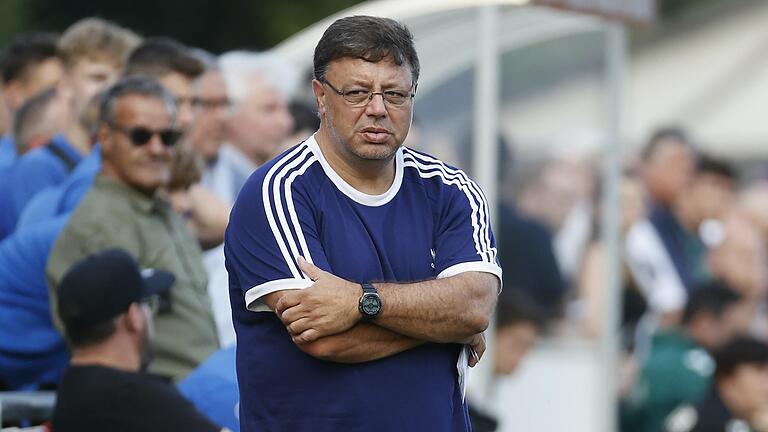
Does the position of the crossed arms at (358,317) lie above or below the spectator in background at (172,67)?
above

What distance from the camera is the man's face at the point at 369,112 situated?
3.74 metres

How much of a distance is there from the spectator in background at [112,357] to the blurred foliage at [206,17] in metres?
13.1

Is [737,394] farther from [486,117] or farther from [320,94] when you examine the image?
[320,94]

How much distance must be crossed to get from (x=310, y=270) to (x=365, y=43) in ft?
Result: 1.85

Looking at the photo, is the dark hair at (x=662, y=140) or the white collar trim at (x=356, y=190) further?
the dark hair at (x=662, y=140)

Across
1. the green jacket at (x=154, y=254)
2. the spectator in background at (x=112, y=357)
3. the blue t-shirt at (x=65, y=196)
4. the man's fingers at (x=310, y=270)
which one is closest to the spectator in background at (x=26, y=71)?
the blue t-shirt at (x=65, y=196)

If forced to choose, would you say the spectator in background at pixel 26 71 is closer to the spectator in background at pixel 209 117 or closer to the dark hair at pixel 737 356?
the spectator in background at pixel 209 117

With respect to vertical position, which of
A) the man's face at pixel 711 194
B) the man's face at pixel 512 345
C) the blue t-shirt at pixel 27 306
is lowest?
the man's face at pixel 711 194

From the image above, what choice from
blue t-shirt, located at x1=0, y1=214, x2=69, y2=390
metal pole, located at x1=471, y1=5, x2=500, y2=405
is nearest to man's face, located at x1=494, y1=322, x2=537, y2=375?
metal pole, located at x1=471, y1=5, x2=500, y2=405

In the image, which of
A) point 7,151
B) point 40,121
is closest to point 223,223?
point 40,121

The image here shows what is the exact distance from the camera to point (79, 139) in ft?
21.7

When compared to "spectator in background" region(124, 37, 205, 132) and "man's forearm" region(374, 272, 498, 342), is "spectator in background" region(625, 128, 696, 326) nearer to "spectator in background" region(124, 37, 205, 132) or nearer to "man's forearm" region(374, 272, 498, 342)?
"spectator in background" region(124, 37, 205, 132)

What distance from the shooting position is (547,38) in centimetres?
804

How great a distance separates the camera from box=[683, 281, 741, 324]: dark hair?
9992 mm
